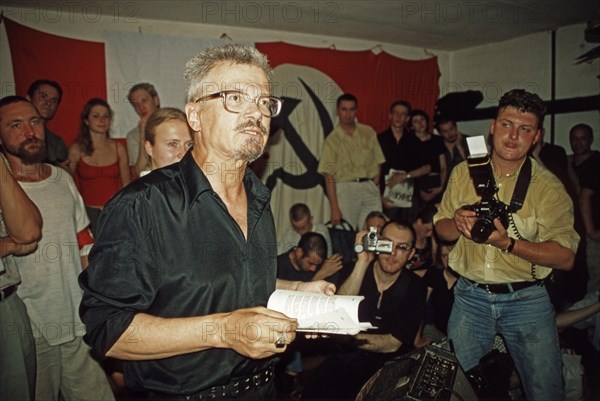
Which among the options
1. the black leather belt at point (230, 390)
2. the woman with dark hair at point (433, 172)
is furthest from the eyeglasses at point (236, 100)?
the woman with dark hair at point (433, 172)

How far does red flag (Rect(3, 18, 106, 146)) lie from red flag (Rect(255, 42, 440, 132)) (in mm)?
2201

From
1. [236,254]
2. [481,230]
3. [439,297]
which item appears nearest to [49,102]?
[236,254]

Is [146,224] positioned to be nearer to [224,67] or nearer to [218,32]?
[224,67]

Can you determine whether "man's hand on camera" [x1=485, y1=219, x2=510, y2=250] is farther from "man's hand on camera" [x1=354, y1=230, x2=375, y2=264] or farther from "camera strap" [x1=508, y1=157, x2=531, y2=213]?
Result: "man's hand on camera" [x1=354, y1=230, x2=375, y2=264]

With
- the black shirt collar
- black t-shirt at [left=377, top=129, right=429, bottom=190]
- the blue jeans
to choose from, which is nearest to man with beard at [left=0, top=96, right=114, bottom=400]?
the black shirt collar

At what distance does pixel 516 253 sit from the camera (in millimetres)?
2715

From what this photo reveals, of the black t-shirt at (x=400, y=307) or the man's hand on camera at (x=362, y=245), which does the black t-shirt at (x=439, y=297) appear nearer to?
the black t-shirt at (x=400, y=307)

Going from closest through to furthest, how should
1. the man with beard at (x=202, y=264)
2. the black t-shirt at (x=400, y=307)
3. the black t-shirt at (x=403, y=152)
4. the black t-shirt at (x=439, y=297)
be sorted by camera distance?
the man with beard at (x=202, y=264) < the black t-shirt at (x=400, y=307) < the black t-shirt at (x=439, y=297) < the black t-shirt at (x=403, y=152)

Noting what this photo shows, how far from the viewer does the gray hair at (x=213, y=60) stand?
1.65 meters

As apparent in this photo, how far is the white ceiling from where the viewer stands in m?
5.27

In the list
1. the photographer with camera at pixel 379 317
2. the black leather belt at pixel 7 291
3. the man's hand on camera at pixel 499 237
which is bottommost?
the photographer with camera at pixel 379 317

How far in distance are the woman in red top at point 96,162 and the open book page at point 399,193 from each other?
352 centimetres

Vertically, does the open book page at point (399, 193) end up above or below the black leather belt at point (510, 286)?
above

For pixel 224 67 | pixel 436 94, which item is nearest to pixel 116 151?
pixel 224 67
